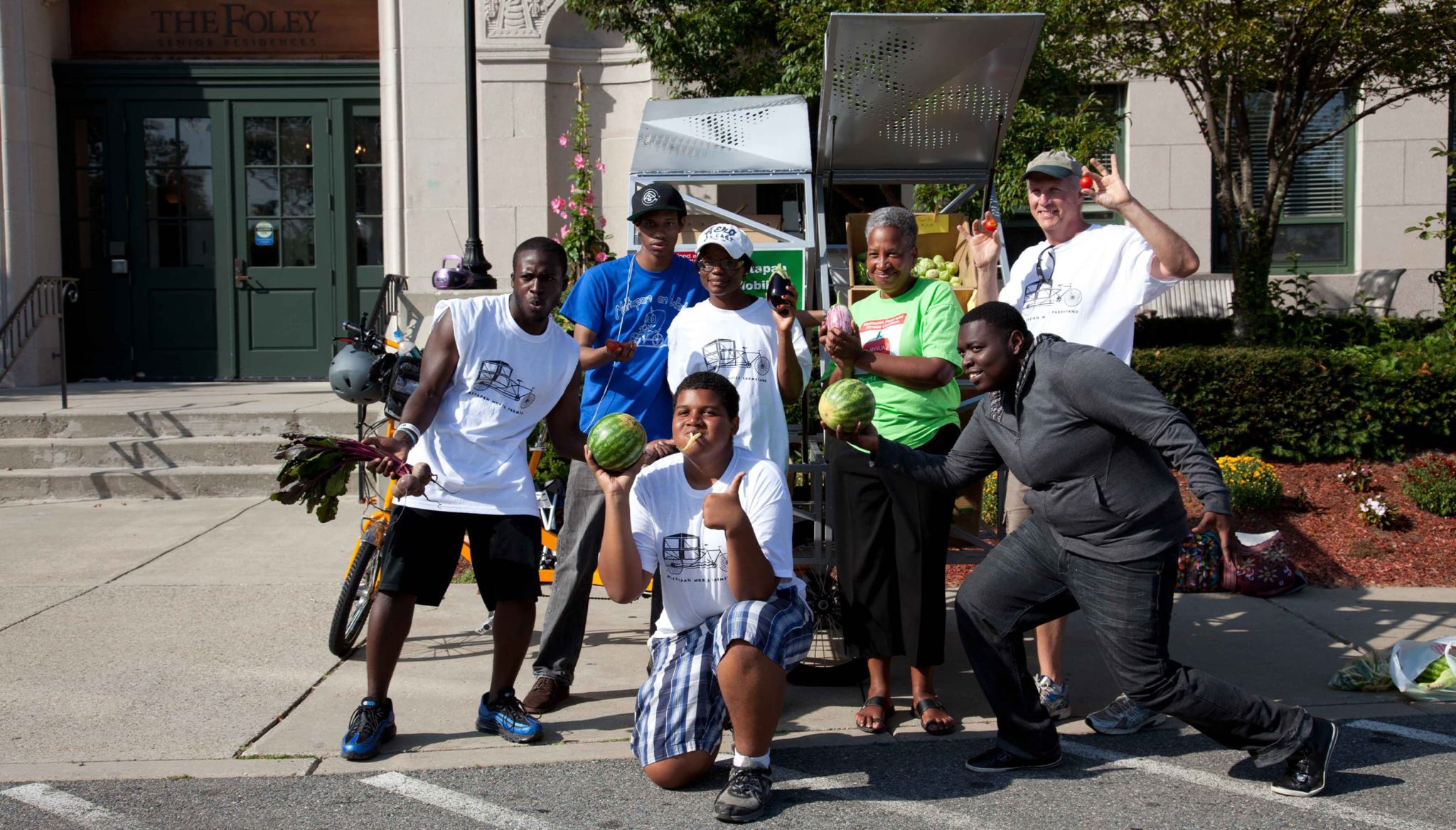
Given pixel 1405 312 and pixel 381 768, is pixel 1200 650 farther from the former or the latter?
pixel 1405 312

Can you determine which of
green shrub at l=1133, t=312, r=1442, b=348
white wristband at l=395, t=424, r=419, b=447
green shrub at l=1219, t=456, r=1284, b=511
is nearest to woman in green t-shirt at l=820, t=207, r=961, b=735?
white wristband at l=395, t=424, r=419, b=447

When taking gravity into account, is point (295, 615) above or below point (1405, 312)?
below

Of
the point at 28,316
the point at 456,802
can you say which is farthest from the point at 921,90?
the point at 28,316

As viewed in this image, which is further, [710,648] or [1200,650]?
[1200,650]

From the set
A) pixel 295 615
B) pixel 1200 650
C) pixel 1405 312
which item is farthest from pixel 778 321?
pixel 1405 312


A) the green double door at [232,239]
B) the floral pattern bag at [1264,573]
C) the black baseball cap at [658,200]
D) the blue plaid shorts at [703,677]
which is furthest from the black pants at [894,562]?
the green double door at [232,239]

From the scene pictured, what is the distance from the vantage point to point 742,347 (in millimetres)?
4844

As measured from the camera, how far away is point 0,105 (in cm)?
1236

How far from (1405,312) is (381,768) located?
43.5ft

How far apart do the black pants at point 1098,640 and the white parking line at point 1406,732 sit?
0.89m

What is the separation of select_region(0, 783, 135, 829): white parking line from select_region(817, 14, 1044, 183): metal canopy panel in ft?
16.4

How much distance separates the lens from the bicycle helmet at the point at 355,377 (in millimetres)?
6211

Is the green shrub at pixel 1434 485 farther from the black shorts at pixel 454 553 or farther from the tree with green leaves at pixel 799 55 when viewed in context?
the black shorts at pixel 454 553

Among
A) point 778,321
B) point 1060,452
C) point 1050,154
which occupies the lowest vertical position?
point 1060,452
